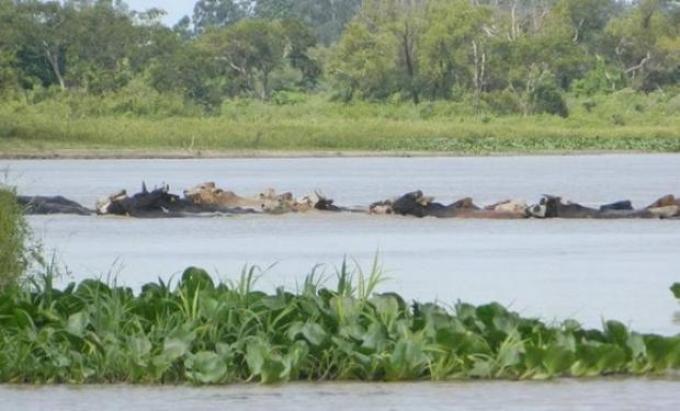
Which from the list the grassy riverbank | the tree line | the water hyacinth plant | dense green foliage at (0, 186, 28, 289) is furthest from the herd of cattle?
the tree line

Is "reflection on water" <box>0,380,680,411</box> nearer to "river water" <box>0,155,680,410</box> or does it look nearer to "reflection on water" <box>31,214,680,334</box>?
"river water" <box>0,155,680,410</box>

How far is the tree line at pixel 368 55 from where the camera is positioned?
7138 centimetres

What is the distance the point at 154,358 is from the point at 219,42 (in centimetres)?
6703

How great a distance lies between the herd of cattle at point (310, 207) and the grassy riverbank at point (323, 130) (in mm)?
28610

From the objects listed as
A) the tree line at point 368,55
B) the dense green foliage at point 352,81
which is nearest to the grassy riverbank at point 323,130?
the dense green foliage at point 352,81

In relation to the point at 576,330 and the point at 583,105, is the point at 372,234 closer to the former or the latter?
the point at 576,330

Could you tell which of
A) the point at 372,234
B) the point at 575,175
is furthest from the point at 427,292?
the point at 575,175

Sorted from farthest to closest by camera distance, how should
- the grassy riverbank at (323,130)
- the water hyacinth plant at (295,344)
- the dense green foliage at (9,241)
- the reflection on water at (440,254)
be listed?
the grassy riverbank at (323,130), the reflection on water at (440,254), the dense green foliage at (9,241), the water hyacinth plant at (295,344)

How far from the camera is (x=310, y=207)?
27812mm

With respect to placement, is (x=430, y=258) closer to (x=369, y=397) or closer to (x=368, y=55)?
(x=369, y=397)

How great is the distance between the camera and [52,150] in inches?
2297

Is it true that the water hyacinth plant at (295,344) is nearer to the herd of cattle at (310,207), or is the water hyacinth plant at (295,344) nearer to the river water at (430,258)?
the river water at (430,258)

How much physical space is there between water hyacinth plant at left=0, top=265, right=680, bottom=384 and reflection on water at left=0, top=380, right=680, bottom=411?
134 mm

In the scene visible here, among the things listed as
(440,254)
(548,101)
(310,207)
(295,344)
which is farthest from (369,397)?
(548,101)
